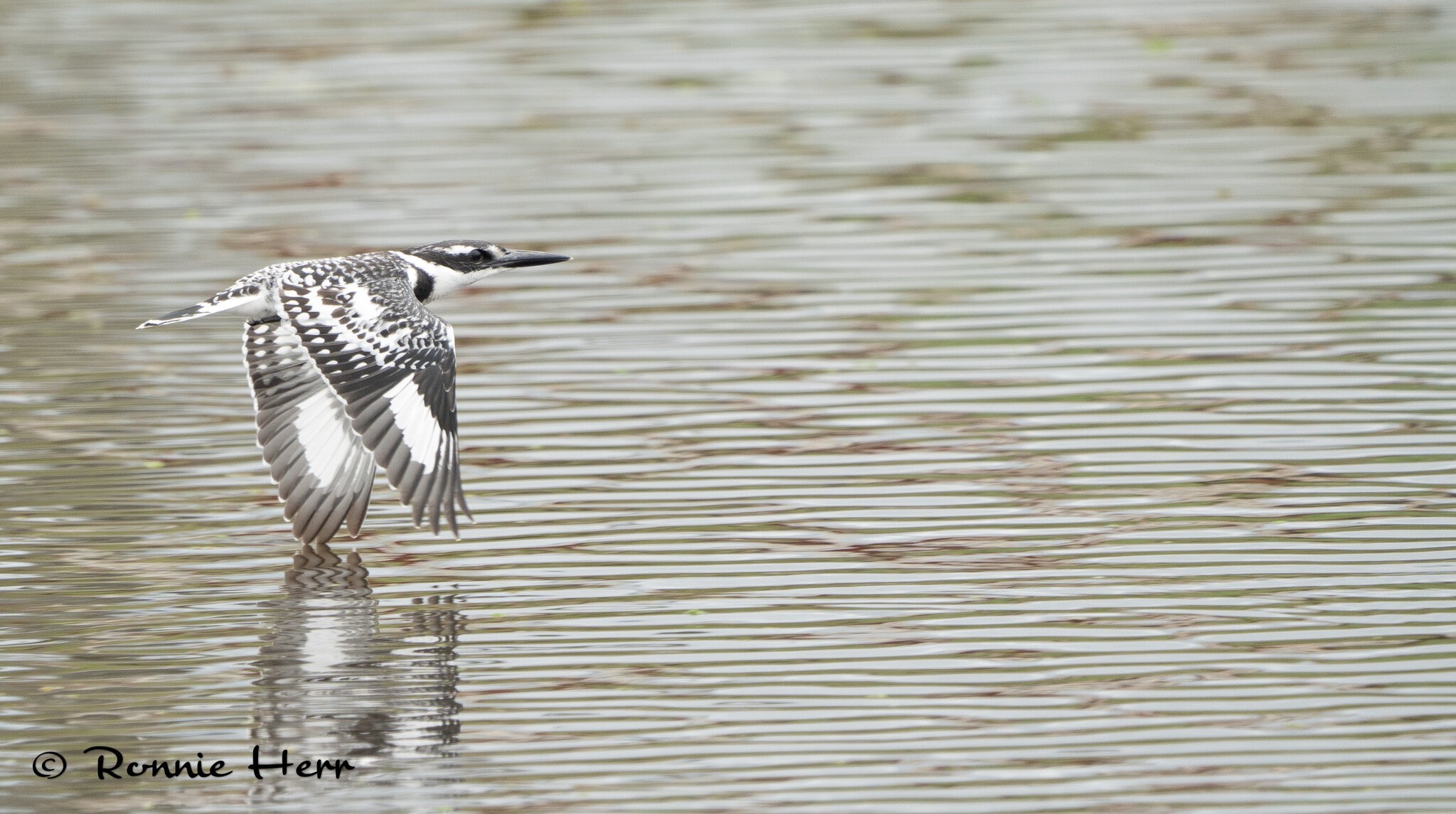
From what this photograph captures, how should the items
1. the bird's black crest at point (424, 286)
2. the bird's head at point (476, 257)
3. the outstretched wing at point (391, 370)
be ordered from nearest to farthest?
the outstretched wing at point (391, 370)
the bird's black crest at point (424, 286)
the bird's head at point (476, 257)

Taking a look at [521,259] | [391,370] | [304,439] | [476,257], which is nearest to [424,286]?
[476,257]

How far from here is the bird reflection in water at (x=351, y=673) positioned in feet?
23.1

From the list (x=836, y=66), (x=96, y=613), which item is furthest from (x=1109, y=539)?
(x=836, y=66)

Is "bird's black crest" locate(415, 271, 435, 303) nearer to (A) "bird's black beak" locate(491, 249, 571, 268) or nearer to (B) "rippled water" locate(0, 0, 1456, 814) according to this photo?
(A) "bird's black beak" locate(491, 249, 571, 268)

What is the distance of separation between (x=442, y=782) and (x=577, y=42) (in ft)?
45.8

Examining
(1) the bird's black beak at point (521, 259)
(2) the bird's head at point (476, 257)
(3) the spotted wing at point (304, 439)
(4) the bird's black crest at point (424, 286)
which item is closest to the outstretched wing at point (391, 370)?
(3) the spotted wing at point (304, 439)

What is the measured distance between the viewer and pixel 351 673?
762 centimetres

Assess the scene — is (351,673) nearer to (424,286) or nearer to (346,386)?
(346,386)

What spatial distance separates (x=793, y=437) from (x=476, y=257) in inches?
62.4

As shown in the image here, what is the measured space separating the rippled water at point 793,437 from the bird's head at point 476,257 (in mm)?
822

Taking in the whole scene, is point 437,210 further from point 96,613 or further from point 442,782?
point 442,782

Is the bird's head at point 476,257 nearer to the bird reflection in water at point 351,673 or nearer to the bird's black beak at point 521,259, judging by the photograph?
the bird's black beak at point 521,259

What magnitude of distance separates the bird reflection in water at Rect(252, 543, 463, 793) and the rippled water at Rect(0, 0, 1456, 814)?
0.08ft

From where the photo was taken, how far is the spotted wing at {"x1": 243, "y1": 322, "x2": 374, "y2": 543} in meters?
8.97
